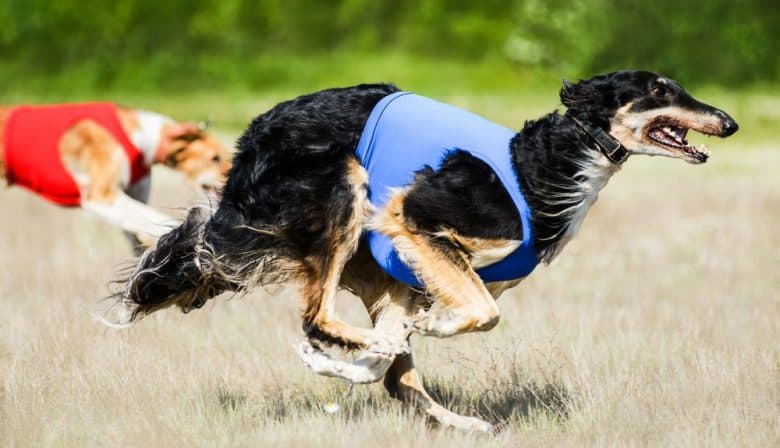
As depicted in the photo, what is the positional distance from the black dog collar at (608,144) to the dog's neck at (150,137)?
502 centimetres

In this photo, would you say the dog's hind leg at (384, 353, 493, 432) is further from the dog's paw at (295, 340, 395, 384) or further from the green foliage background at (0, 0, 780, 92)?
the green foliage background at (0, 0, 780, 92)

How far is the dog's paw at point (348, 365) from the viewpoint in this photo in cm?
466

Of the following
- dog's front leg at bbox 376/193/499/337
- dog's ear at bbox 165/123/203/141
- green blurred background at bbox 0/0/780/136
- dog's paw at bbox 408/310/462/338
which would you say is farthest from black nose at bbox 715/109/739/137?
green blurred background at bbox 0/0/780/136

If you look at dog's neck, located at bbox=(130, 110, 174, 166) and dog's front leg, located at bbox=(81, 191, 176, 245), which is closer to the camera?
dog's front leg, located at bbox=(81, 191, 176, 245)

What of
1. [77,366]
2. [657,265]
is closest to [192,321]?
[77,366]

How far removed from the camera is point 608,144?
4.53m

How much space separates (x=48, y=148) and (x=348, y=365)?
4.70 m

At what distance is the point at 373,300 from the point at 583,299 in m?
2.96

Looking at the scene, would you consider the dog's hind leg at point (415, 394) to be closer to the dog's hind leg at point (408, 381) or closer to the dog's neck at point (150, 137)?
the dog's hind leg at point (408, 381)

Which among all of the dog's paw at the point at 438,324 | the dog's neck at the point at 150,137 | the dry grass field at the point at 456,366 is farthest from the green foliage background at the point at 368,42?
the dog's paw at the point at 438,324

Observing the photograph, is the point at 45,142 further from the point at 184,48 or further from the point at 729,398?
the point at 184,48

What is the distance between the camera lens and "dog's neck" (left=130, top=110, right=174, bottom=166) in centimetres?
884

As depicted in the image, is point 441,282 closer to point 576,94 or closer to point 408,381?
point 408,381

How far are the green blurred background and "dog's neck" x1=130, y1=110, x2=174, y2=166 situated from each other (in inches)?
558
